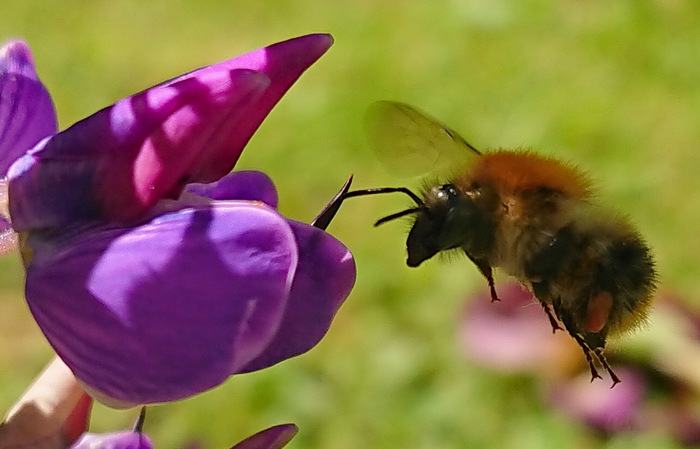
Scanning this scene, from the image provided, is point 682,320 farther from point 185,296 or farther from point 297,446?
point 185,296

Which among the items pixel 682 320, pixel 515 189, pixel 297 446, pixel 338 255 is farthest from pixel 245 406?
pixel 338 255

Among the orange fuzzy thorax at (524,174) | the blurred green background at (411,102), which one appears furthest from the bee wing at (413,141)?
the blurred green background at (411,102)

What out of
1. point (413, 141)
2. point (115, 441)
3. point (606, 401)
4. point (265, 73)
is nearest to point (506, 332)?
point (606, 401)

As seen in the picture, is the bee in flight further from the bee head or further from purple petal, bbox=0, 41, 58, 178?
purple petal, bbox=0, 41, 58, 178

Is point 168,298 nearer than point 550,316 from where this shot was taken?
Answer: Yes

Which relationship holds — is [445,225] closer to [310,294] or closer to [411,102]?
[310,294]

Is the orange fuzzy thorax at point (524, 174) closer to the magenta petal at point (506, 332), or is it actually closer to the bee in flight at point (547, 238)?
the bee in flight at point (547, 238)

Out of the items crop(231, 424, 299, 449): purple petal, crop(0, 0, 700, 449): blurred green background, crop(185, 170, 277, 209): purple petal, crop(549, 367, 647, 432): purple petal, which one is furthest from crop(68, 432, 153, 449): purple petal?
crop(549, 367, 647, 432): purple petal
